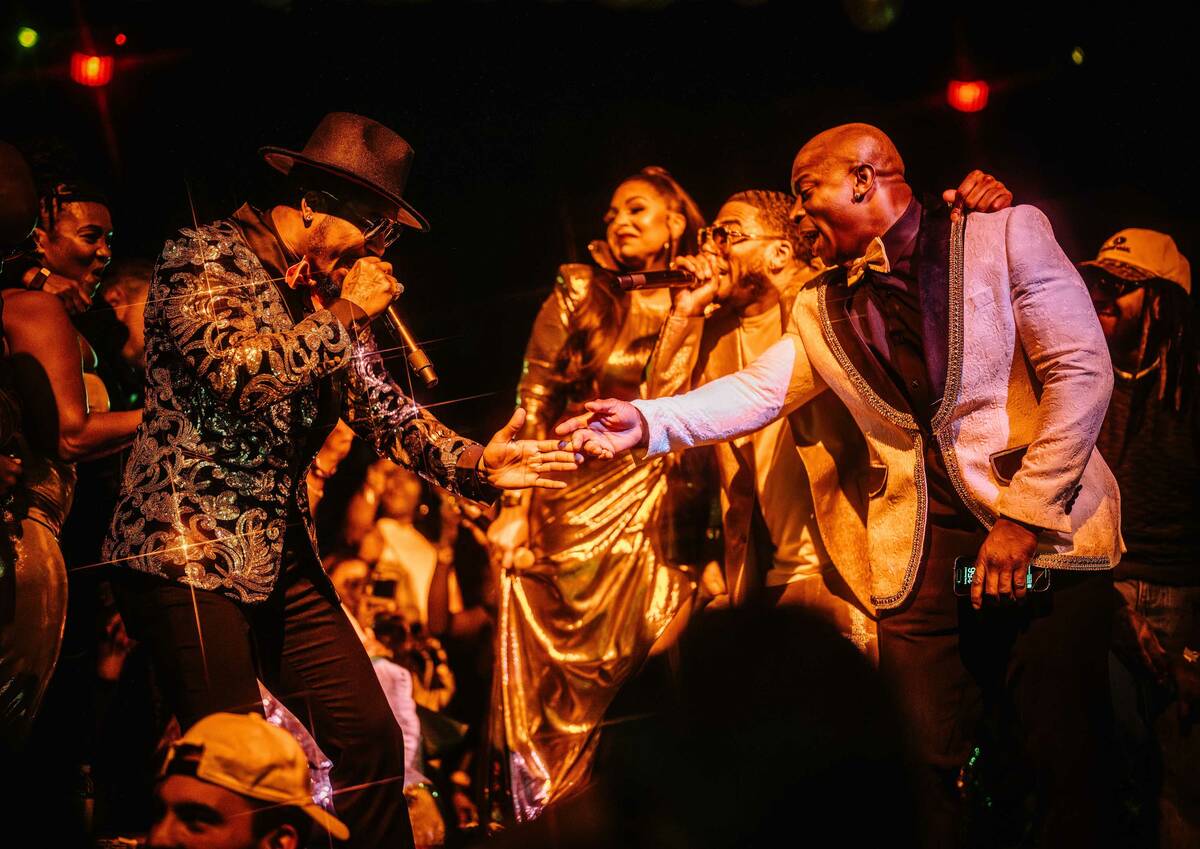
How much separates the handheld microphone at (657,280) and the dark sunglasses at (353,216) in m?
0.83

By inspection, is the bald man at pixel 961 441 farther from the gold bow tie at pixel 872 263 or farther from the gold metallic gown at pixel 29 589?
the gold metallic gown at pixel 29 589

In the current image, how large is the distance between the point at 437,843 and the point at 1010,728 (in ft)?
6.24

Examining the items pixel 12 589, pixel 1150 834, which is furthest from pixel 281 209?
pixel 1150 834

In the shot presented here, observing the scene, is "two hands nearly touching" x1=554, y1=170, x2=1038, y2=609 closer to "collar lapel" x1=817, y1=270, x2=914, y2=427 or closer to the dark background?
"collar lapel" x1=817, y1=270, x2=914, y2=427

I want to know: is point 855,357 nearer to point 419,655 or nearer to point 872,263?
point 872,263

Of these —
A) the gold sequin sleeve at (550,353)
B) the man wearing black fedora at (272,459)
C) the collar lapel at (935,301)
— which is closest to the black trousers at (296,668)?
the man wearing black fedora at (272,459)

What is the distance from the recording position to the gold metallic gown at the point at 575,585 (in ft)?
12.5

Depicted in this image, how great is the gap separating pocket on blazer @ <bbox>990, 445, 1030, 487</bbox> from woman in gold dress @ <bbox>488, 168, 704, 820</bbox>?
4.43ft

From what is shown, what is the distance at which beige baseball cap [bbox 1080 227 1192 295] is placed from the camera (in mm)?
4105

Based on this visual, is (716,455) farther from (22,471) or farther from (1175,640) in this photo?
(22,471)

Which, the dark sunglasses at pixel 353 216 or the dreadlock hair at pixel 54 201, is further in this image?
the dreadlock hair at pixel 54 201

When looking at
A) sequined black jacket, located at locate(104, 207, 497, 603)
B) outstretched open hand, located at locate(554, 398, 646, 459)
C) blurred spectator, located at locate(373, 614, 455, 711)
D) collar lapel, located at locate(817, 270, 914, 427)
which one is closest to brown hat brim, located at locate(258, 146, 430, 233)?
sequined black jacket, located at locate(104, 207, 497, 603)

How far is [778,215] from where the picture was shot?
4.02 metres

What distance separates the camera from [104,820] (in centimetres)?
351
